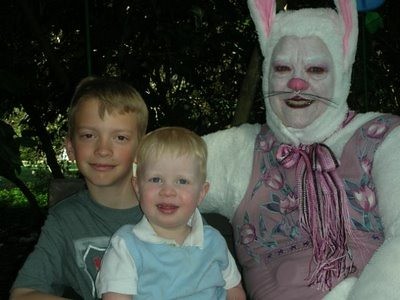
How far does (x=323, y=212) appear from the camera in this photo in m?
1.91

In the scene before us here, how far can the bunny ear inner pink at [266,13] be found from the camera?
211cm

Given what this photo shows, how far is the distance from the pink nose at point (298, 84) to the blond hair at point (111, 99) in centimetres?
44

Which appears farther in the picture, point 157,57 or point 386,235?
point 157,57

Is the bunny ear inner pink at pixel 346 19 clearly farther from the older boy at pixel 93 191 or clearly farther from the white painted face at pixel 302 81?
the older boy at pixel 93 191

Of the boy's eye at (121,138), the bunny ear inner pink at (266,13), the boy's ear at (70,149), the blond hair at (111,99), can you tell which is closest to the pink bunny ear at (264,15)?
the bunny ear inner pink at (266,13)

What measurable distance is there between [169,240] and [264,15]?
2.63 feet

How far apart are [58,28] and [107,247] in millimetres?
2592

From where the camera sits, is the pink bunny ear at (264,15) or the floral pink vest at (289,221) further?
the pink bunny ear at (264,15)

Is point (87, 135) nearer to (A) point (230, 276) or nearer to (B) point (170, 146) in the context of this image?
(B) point (170, 146)

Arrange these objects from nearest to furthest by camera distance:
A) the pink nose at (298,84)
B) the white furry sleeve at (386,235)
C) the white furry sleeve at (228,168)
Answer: the white furry sleeve at (386,235)
the pink nose at (298,84)
the white furry sleeve at (228,168)

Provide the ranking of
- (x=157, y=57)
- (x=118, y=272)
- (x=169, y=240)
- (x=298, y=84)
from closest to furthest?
(x=118, y=272), (x=169, y=240), (x=298, y=84), (x=157, y=57)

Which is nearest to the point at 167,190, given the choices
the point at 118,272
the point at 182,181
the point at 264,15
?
the point at 182,181

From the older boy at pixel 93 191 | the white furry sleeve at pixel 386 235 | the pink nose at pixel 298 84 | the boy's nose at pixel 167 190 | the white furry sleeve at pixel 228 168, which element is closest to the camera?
the white furry sleeve at pixel 386 235

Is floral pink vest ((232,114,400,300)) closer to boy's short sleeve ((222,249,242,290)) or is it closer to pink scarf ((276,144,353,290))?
pink scarf ((276,144,353,290))
